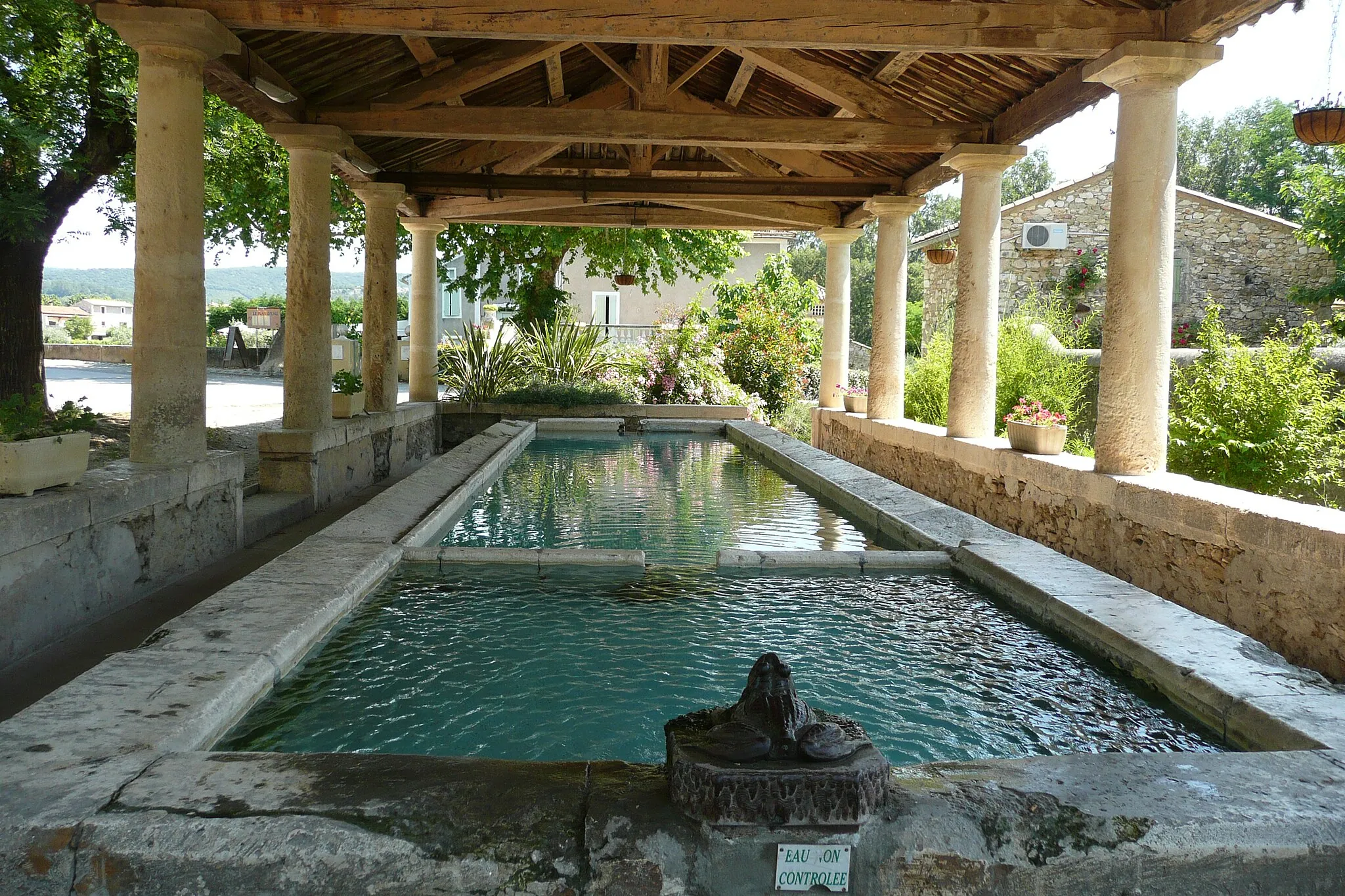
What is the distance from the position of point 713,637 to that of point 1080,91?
4.66 meters

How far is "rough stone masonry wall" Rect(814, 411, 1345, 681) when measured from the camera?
12.8 feet

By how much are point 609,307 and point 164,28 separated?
2194 cm

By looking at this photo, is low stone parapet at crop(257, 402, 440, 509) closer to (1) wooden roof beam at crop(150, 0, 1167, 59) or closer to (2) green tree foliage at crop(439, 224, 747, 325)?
(1) wooden roof beam at crop(150, 0, 1167, 59)

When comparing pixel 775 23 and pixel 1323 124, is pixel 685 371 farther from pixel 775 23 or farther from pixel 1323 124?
pixel 1323 124

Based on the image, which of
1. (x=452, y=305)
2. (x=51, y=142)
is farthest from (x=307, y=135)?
(x=452, y=305)

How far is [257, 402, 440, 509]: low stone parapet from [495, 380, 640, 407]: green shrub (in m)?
2.29

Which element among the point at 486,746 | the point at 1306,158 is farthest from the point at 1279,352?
the point at 1306,158

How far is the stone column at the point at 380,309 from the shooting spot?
33.1 feet

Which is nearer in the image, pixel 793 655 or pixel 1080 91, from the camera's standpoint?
pixel 793 655

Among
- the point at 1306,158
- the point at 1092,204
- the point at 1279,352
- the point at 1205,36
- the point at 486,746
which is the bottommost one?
the point at 486,746

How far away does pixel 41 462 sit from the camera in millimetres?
4055

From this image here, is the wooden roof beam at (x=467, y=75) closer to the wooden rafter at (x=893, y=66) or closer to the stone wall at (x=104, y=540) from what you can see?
the wooden rafter at (x=893, y=66)

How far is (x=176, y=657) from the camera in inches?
120

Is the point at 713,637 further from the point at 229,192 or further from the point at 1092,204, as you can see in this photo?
the point at 1092,204
